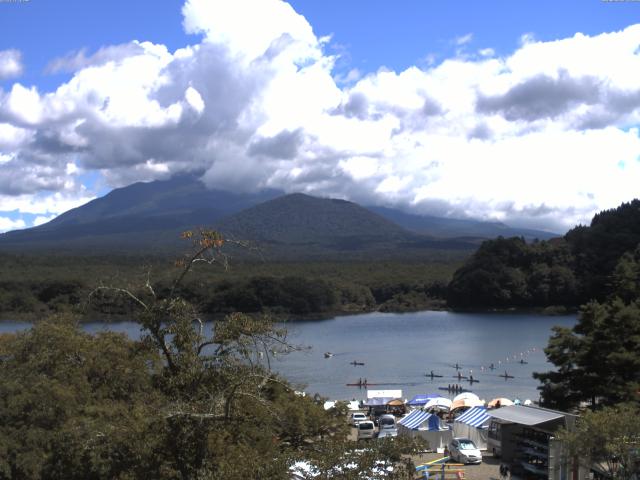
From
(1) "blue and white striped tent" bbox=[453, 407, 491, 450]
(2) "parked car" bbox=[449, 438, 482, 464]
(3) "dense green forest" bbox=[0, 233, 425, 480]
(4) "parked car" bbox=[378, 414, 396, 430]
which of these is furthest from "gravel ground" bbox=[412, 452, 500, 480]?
(3) "dense green forest" bbox=[0, 233, 425, 480]

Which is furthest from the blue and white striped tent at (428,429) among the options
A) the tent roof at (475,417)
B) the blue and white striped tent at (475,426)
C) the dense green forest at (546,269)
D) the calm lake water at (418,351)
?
the dense green forest at (546,269)

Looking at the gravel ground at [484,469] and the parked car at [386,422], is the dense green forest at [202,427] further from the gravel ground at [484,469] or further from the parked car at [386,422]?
the parked car at [386,422]

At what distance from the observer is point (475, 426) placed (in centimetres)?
2220

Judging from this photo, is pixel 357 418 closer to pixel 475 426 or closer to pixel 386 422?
pixel 386 422

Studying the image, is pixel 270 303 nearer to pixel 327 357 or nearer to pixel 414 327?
pixel 414 327

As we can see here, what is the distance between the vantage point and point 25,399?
12.9 meters

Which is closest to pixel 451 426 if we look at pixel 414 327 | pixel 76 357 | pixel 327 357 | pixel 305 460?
pixel 76 357

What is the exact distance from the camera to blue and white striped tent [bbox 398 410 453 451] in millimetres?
21703

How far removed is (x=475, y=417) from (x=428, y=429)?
157cm

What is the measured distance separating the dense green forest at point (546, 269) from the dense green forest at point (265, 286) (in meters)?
6.77

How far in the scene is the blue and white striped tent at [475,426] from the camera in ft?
71.4

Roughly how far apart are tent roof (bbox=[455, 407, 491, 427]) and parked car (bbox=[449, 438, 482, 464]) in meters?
2.76

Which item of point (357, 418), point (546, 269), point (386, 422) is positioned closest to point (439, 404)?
point (357, 418)

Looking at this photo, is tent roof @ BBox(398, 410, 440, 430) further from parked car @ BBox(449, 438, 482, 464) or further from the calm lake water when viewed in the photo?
the calm lake water
